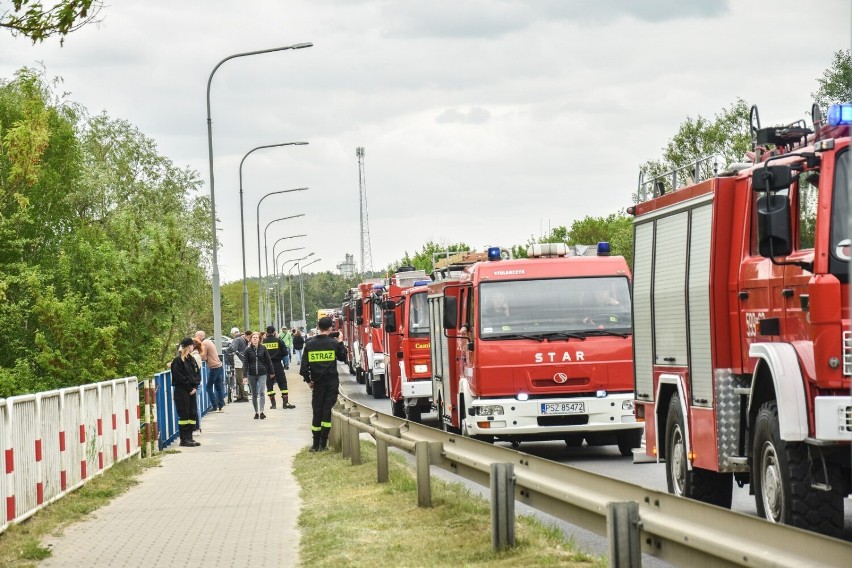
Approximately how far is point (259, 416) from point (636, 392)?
67.2 ft

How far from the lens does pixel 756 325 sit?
33.4 ft

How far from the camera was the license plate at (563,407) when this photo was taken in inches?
731

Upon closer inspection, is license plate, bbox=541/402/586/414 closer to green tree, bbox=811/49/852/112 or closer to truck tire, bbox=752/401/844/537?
truck tire, bbox=752/401/844/537

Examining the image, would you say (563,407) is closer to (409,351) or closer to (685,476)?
(685,476)

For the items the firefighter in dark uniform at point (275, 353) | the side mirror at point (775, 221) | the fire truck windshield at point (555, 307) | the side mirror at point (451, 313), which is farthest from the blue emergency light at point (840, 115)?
the firefighter in dark uniform at point (275, 353)

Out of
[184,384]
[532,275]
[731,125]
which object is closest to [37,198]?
[731,125]

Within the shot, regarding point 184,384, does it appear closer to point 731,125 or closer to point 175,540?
point 175,540

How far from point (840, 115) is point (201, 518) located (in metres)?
7.12

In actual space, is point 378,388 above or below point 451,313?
below

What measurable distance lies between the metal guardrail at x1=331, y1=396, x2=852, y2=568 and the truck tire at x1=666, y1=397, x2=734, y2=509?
1.69 metres

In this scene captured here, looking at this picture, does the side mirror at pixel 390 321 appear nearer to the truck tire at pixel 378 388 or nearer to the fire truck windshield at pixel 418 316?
the fire truck windshield at pixel 418 316

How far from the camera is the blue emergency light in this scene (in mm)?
9309

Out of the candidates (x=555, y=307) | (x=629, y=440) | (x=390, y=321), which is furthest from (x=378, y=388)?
(x=555, y=307)

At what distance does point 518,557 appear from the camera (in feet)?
31.3
